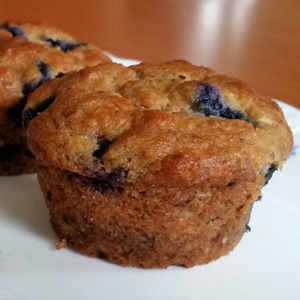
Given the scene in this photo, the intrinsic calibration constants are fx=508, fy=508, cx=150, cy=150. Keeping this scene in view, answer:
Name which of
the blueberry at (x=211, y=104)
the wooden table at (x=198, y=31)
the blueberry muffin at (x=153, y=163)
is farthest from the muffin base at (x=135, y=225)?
the wooden table at (x=198, y=31)

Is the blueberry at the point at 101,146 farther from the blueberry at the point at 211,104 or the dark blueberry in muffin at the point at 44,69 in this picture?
the dark blueberry in muffin at the point at 44,69

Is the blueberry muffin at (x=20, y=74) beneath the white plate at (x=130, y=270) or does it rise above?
above

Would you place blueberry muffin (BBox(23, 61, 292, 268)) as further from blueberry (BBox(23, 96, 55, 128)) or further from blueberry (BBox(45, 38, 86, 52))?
blueberry (BBox(45, 38, 86, 52))

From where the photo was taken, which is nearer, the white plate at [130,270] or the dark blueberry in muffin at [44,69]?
the white plate at [130,270]

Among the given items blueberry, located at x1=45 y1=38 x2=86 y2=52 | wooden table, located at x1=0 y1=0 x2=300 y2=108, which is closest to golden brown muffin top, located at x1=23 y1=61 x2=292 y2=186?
blueberry, located at x1=45 y1=38 x2=86 y2=52

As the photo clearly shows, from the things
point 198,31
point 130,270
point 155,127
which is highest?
point 155,127

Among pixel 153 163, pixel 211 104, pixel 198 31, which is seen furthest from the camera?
pixel 198 31

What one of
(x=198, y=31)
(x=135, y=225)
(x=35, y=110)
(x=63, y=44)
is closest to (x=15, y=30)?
(x=63, y=44)

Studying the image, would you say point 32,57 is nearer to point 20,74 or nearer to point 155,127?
point 20,74
